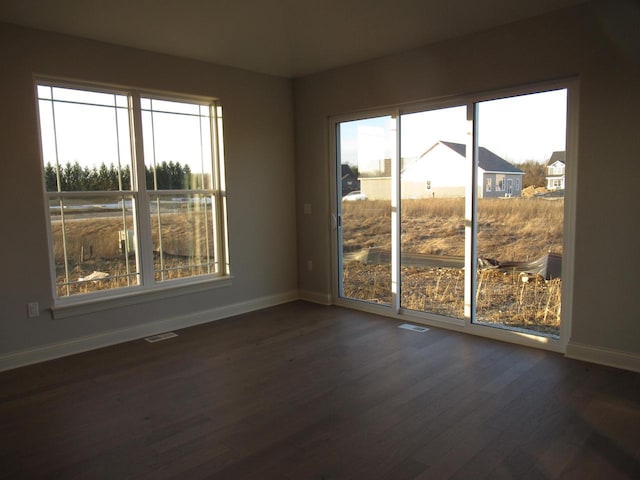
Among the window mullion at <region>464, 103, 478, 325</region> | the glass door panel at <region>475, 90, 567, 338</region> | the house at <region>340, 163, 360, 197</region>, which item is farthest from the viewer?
the house at <region>340, 163, 360, 197</region>

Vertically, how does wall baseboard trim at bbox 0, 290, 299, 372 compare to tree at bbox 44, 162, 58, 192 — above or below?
below

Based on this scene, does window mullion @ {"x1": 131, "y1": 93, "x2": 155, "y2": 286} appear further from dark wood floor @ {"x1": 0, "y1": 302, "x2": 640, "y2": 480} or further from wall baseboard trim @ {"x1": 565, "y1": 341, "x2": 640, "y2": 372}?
wall baseboard trim @ {"x1": 565, "y1": 341, "x2": 640, "y2": 372}

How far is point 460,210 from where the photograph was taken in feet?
13.7

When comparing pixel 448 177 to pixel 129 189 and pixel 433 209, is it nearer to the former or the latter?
pixel 433 209

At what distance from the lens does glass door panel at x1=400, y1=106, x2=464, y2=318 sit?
4176 millimetres

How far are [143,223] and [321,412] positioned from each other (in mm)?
2558

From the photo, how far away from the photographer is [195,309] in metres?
4.66

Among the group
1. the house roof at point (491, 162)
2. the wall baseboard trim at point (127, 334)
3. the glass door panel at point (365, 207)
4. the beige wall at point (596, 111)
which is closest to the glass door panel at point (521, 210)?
the house roof at point (491, 162)

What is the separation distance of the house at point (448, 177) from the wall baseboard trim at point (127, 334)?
5.81ft

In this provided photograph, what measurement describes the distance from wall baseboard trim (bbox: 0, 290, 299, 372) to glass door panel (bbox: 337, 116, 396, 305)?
0.98m

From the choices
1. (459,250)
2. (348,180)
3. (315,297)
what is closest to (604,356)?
(459,250)

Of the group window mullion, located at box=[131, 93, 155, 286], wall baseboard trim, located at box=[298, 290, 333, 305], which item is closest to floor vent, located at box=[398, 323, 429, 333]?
wall baseboard trim, located at box=[298, 290, 333, 305]

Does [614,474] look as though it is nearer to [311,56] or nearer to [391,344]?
[391,344]

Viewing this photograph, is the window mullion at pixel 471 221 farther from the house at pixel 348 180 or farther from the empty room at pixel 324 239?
the house at pixel 348 180
